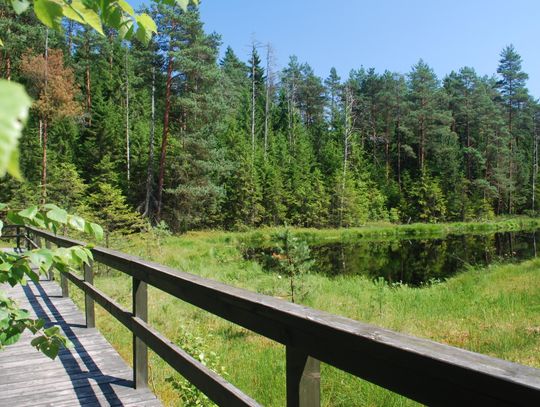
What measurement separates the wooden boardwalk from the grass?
1.72ft

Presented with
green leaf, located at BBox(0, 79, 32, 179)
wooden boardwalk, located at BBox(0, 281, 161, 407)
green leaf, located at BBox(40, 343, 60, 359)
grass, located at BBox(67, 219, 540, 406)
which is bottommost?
grass, located at BBox(67, 219, 540, 406)

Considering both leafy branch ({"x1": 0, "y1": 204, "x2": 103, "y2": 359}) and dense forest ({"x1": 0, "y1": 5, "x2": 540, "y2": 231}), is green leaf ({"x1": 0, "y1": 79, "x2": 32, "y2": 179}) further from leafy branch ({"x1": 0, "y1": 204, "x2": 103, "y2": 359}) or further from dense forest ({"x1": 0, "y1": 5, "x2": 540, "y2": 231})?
dense forest ({"x1": 0, "y1": 5, "x2": 540, "y2": 231})

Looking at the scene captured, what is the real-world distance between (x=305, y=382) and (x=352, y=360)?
261 millimetres

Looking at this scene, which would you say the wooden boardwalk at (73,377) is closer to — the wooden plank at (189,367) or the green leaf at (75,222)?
the wooden plank at (189,367)

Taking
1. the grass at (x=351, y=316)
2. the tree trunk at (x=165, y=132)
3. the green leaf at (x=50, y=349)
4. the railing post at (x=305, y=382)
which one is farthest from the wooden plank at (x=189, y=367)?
the tree trunk at (x=165, y=132)

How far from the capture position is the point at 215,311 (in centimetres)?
198

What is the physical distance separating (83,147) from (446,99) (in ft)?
141

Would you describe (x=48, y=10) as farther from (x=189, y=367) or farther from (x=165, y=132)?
(x=165, y=132)

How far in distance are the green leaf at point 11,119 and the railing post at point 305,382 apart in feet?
3.81

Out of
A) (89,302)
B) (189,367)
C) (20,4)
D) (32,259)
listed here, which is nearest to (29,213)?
(32,259)

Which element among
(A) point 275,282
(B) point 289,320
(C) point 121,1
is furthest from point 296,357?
(A) point 275,282

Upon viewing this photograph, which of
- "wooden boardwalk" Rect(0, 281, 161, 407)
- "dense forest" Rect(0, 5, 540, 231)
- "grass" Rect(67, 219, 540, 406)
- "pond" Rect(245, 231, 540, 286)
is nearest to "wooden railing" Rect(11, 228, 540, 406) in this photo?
"wooden boardwalk" Rect(0, 281, 161, 407)

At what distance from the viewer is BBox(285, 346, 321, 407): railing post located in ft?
4.46

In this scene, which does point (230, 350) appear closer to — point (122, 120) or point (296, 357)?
point (296, 357)
